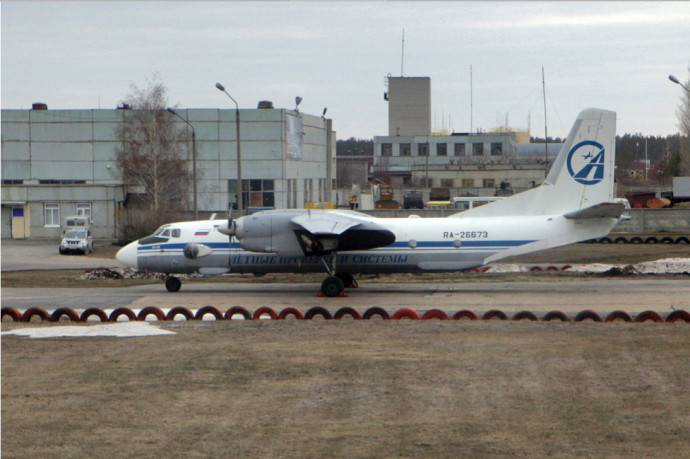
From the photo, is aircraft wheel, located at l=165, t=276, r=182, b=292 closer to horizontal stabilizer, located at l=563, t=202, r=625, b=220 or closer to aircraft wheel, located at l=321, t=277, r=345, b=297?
aircraft wheel, located at l=321, t=277, r=345, b=297

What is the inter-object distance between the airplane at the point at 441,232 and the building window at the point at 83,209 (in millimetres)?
39970

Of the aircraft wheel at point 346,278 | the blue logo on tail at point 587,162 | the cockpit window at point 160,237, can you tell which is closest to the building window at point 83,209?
the cockpit window at point 160,237

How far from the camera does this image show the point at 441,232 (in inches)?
1167

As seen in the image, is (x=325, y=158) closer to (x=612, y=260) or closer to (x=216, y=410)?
(x=612, y=260)

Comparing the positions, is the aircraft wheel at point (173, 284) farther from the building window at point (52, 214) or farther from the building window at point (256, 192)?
the building window at point (256, 192)

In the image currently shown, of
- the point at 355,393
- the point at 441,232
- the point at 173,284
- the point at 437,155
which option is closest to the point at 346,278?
the point at 441,232

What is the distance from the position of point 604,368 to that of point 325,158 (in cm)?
7209

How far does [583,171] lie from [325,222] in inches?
400

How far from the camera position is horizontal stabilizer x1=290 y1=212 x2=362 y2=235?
27.7m

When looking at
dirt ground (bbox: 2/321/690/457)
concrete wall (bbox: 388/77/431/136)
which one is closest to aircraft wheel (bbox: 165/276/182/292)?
dirt ground (bbox: 2/321/690/457)

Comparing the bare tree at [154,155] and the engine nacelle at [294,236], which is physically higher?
the bare tree at [154,155]

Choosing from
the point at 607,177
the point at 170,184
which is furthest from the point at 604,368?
the point at 170,184

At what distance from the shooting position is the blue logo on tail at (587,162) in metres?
29.6

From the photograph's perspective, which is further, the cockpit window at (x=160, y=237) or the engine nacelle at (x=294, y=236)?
the cockpit window at (x=160, y=237)
